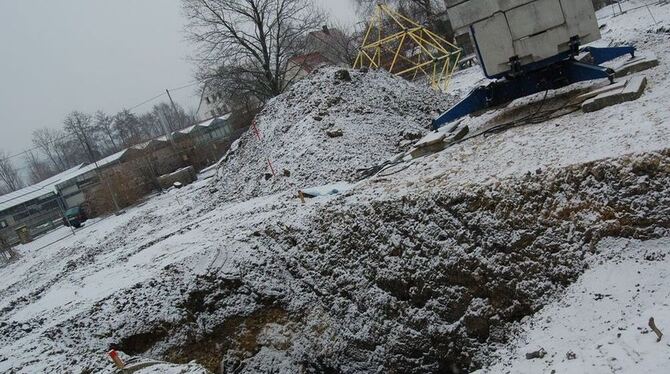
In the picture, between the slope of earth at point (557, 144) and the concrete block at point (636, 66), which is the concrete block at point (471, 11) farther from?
the concrete block at point (636, 66)

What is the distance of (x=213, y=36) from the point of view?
26.5 m

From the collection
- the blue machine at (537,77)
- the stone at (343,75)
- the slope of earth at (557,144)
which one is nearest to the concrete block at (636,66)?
the slope of earth at (557,144)

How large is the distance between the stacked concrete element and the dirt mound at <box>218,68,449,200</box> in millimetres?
3156

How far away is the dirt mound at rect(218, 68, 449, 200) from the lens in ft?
35.8

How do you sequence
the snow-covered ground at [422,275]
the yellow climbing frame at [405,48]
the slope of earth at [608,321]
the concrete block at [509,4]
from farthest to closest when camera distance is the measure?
the yellow climbing frame at [405,48]
the concrete block at [509,4]
the snow-covered ground at [422,275]
the slope of earth at [608,321]

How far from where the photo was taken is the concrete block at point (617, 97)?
666 cm

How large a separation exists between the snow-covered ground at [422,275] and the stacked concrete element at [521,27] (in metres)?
1.44

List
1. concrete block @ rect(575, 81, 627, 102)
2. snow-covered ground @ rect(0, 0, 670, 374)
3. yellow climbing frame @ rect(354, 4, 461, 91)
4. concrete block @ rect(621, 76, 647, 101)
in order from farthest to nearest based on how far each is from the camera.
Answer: yellow climbing frame @ rect(354, 4, 461, 91) → concrete block @ rect(575, 81, 627, 102) → concrete block @ rect(621, 76, 647, 101) → snow-covered ground @ rect(0, 0, 670, 374)

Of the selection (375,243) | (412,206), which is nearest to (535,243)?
(412,206)

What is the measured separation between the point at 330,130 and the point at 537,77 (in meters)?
5.38

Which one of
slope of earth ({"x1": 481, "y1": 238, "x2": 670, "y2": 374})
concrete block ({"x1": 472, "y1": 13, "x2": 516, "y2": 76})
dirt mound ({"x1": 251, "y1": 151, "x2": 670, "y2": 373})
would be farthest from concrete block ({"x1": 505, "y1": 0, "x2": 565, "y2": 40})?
slope of earth ({"x1": 481, "y1": 238, "x2": 670, "y2": 374})

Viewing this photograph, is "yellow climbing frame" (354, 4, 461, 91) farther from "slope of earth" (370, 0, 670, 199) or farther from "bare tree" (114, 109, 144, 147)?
"bare tree" (114, 109, 144, 147)

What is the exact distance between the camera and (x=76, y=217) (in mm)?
31391

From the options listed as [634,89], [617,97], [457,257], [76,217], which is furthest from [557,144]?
[76,217]
